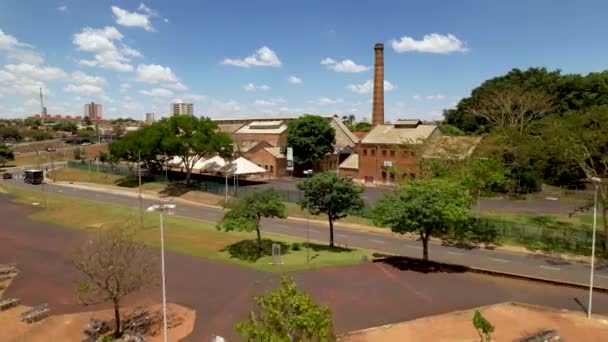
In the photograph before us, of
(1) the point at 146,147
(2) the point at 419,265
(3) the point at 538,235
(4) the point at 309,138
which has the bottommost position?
(2) the point at 419,265

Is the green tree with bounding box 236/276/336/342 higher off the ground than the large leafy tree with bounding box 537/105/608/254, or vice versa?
the large leafy tree with bounding box 537/105/608/254

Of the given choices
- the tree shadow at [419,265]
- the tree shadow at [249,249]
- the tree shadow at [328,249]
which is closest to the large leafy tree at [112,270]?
the tree shadow at [249,249]

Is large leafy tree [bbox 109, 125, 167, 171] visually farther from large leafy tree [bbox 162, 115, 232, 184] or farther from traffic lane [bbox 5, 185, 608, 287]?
traffic lane [bbox 5, 185, 608, 287]

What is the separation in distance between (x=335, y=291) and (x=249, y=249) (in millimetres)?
11235

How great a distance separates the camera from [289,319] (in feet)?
48.8

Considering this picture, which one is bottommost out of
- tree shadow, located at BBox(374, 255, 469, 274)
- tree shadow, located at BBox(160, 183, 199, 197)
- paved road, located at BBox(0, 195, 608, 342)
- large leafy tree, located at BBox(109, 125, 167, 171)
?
paved road, located at BBox(0, 195, 608, 342)

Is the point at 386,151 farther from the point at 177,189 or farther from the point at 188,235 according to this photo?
the point at 188,235

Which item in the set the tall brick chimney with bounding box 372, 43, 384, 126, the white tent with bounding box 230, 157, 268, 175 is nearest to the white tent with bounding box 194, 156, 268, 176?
the white tent with bounding box 230, 157, 268, 175

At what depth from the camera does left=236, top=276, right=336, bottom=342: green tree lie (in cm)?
1469

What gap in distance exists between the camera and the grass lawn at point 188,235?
32.8 metres

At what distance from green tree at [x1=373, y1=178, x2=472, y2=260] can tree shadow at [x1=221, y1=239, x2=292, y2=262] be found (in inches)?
356

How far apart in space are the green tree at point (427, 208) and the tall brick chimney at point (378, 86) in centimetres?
5748

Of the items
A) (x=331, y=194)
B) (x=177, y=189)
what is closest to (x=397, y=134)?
(x=177, y=189)

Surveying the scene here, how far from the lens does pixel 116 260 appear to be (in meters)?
20.8
